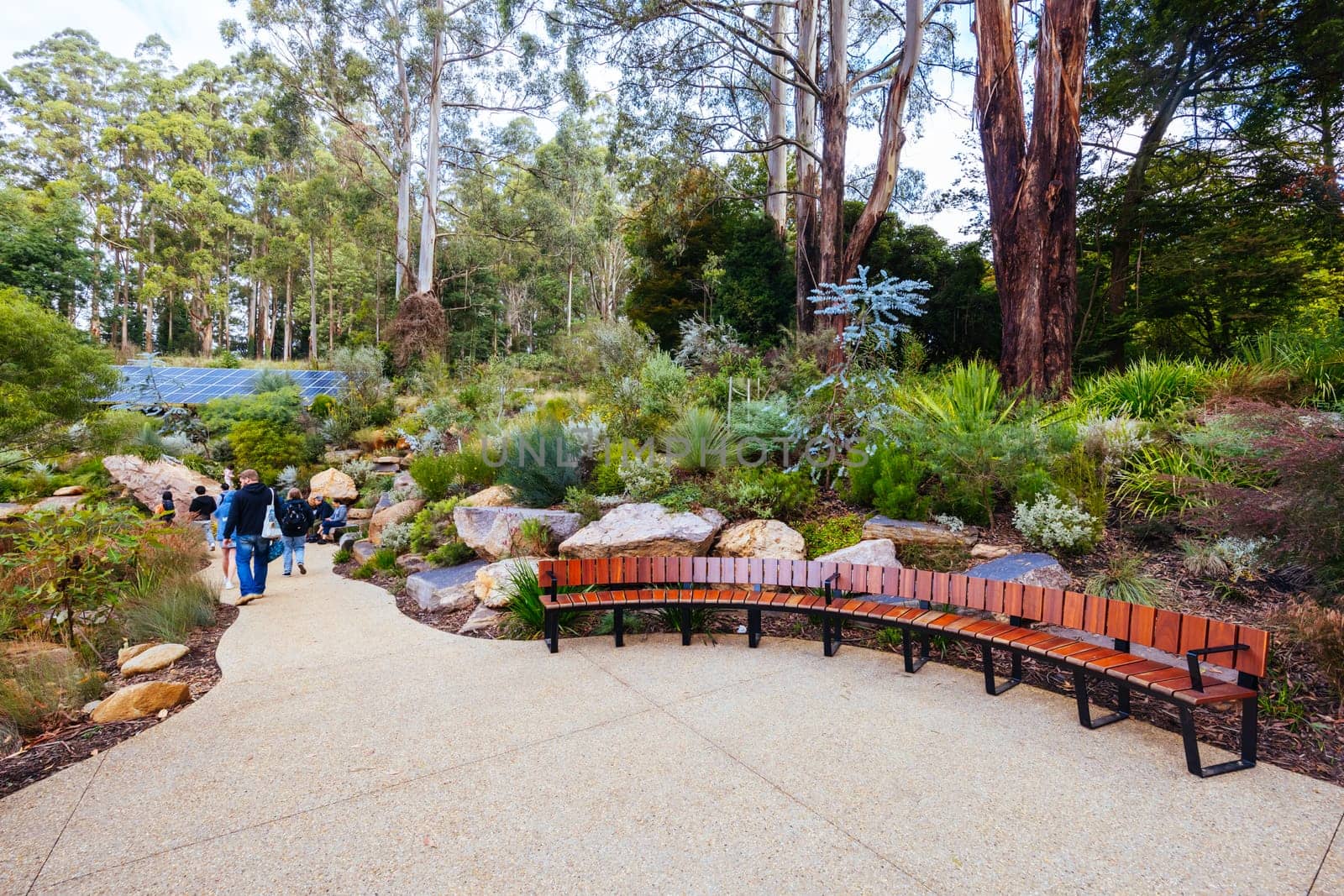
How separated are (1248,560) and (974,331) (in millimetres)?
10206

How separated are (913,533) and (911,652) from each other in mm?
1521

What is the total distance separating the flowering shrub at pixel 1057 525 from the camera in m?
4.99

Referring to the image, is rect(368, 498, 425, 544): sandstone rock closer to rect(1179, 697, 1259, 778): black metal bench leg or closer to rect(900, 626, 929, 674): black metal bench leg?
rect(900, 626, 929, 674): black metal bench leg

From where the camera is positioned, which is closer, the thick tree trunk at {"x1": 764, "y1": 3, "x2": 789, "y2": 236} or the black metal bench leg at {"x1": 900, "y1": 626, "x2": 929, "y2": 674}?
the black metal bench leg at {"x1": 900, "y1": 626, "x2": 929, "y2": 674}

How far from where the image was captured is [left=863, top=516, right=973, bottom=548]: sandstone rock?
5379mm

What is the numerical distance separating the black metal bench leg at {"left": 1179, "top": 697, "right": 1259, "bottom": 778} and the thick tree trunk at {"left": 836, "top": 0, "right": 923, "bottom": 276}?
336 inches

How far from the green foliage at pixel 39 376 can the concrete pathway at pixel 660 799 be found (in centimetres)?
914

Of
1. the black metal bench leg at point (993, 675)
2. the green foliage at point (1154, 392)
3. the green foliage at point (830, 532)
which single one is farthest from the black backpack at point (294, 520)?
the green foliage at point (1154, 392)

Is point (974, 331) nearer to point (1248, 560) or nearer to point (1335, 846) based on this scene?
point (1248, 560)

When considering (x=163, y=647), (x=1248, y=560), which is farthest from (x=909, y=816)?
(x=163, y=647)

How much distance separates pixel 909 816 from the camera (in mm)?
2609

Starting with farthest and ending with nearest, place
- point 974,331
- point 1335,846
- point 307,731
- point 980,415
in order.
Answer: point 974,331, point 980,415, point 307,731, point 1335,846

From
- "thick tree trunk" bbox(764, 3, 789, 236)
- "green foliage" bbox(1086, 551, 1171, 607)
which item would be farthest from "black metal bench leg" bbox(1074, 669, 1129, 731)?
"thick tree trunk" bbox(764, 3, 789, 236)

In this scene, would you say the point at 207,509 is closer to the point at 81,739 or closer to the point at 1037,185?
the point at 81,739
